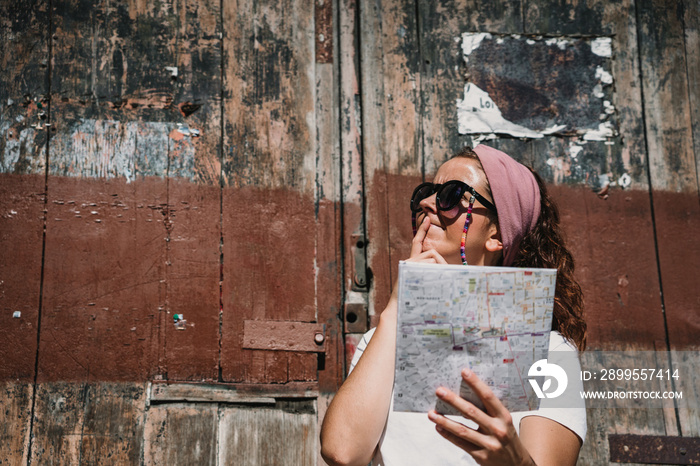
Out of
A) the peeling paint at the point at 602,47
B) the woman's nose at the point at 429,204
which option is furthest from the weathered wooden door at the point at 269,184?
the woman's nose at the point at 429,204

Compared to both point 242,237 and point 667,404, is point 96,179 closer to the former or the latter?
point 242,237

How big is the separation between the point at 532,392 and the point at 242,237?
1048 millimetres

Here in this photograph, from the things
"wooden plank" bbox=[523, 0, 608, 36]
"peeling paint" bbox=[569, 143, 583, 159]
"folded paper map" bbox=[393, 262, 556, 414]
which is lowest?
"folded paper map" bbox=[393, 262, 556, 414]

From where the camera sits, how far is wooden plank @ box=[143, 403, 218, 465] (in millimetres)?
1637

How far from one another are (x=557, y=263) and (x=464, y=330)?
0.57 metres

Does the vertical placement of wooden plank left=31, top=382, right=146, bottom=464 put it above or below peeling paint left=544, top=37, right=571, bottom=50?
below

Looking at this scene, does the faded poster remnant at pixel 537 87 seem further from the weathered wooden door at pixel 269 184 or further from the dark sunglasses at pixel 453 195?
the dark sunglasses at pixel 453 195

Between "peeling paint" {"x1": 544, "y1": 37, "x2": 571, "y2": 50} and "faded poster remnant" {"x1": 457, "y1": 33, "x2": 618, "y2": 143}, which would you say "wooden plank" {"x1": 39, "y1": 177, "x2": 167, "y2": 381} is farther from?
"peeling paint" {"x1": 544, "y1": 37, "x2": 571, "y2": 50}

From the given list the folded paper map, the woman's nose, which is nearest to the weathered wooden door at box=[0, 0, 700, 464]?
the woman's nose

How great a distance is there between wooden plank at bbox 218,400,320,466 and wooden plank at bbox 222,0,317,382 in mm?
101

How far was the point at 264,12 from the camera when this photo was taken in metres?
1.90

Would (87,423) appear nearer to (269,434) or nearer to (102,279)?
(102,279)

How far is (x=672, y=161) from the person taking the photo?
1.95 m

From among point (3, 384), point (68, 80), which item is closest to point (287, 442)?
point (3, 384)
